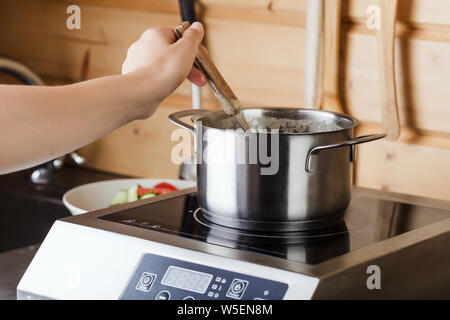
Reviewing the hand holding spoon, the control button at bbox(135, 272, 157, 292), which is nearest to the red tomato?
the hand holding spoon

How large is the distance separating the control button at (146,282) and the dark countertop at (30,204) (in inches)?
30.5

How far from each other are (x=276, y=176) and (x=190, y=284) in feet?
0.55

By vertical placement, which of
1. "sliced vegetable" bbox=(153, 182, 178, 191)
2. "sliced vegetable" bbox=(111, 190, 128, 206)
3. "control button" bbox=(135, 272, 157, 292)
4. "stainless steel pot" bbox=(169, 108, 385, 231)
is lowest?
"sliced vegetable" bbox=(111, 190, 128, 206)

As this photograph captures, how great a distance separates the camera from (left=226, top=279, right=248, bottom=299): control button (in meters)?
0.78

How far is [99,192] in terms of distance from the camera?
1497mm

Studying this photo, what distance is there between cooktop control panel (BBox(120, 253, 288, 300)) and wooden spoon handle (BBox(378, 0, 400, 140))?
60 centimetres

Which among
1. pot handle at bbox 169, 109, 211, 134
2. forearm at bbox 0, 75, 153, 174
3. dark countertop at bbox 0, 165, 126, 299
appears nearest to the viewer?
forearm at bbox 0, 75, 153, 174

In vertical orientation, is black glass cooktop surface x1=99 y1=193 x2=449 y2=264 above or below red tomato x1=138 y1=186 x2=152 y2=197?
above

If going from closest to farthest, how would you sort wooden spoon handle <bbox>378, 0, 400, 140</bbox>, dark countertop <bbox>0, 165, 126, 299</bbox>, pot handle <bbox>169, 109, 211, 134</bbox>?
pot handle <bbox>169, 109, 211, 134</bbox> → wooden spoon handle <bbox>378, 0, 400, 140</bbox> → dark countertop <bbox>0, 165, 126, 299</bbox>

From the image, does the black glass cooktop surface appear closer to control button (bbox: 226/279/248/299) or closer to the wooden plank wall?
control button (bbox: 226/279/248/299)

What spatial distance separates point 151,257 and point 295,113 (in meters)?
0.33

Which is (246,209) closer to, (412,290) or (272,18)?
(412,290)

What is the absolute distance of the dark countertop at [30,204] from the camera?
5.30 feet

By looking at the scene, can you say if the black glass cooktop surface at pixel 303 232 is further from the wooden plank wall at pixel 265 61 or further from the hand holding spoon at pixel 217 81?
the wooden plank wall at pixel 265 61
